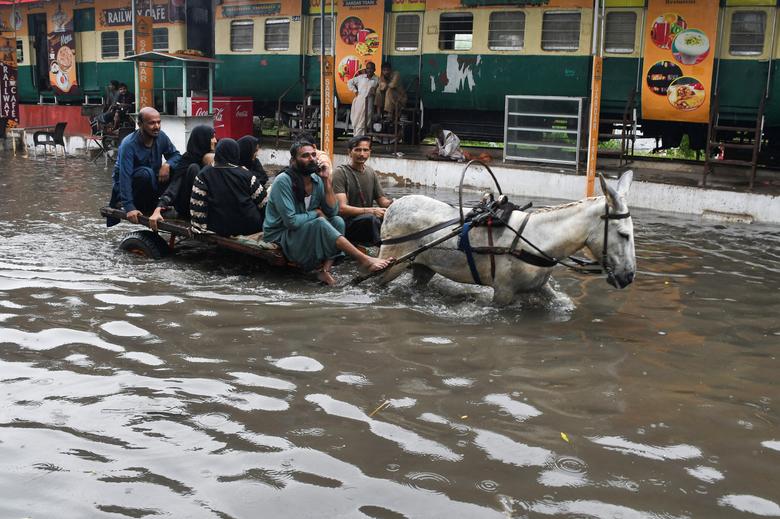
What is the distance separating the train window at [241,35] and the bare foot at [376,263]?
15.1 metres

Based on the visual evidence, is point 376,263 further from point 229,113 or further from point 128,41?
point 128,41

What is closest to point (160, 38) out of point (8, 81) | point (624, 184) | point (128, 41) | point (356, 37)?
point (128, 41)

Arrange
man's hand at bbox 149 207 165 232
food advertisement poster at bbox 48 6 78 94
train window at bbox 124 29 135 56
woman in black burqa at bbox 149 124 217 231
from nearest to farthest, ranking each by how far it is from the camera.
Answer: man's hand at bbox 149 207 165 232 < woman in black burqa at bbox 149 124 217 231 < train window at bbox 124 29 135 56 < food advertisement poster at bbox 48 6 78 94

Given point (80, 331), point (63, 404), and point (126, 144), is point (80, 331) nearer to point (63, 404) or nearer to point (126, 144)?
point (63, 404)

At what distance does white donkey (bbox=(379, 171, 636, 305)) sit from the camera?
6840 mm

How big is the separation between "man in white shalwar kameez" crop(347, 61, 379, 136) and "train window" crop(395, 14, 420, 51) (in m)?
0.83

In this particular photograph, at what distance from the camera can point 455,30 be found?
1819 centimetres

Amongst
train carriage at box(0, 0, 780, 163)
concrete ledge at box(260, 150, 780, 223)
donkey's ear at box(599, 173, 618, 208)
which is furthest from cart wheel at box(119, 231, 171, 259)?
concrete ledge at box(260, 150, 780, 223)

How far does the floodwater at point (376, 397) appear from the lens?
4262 mm

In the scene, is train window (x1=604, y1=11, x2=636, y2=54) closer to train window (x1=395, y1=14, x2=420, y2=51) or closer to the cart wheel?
train window (x1=395, y1=14, x2=420, y2=51)

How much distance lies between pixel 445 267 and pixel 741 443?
10.7ft

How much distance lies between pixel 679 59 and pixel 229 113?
36.1 ft

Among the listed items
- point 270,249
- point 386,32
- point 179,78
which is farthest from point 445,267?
point 179,78

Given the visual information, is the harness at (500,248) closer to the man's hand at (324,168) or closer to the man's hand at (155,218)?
the man's hand at (324,168)
